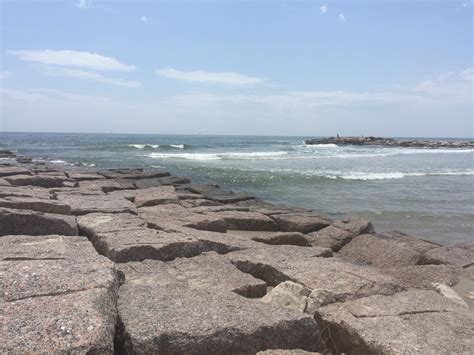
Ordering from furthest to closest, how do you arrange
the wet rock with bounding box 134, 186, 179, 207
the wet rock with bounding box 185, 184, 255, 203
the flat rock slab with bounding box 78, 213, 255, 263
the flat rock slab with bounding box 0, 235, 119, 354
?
the wet rock with bounding box 185, 184, 255, 203 → the wet rock with bounding box 134, 186, 179, 207 → the flat rock slab with bounding box 78, 213, 255, 263 → the flat rock slab with bounding box 0, 235, 119, 354

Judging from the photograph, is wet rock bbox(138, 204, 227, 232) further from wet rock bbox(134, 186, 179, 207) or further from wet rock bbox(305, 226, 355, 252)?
wet rock bbox(305, 226, 355, 252)

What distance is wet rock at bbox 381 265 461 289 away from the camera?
16.4 ft

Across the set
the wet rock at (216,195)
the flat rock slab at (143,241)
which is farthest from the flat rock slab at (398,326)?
the wet rock at (216,195)

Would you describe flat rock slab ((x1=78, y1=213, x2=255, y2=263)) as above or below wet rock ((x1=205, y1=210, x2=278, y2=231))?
above

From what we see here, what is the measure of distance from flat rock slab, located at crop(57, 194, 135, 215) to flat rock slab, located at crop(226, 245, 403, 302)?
8.60 feet

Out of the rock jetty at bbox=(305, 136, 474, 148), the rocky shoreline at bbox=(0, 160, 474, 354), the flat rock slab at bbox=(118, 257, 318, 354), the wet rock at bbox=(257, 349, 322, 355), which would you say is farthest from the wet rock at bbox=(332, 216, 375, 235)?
the rock jetty at bbox=(305, 136, 474, 148)

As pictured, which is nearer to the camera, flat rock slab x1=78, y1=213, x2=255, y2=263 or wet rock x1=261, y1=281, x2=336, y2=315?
wet rock x1=261, y1=281, x2=336, y2=315

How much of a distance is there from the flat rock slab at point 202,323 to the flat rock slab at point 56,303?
18 cm

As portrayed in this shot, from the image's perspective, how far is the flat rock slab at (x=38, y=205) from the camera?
5.81 m

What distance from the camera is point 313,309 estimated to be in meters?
3.52

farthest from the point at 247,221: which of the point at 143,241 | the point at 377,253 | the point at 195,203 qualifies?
the point at 143,241

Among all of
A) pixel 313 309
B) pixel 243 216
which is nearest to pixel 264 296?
pixel 313 309

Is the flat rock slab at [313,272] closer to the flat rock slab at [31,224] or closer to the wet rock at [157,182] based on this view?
the flat rock slab at [31,224]

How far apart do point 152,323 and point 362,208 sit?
31.0 feet
